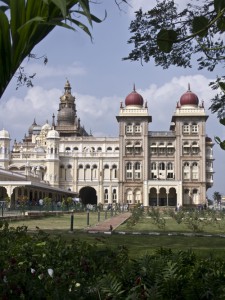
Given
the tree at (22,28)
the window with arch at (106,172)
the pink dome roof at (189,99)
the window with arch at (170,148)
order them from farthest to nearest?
the window with arch at (106,172), the pink dome roof at (189,99), the window with arch at (170,148), the tree at (22,28)

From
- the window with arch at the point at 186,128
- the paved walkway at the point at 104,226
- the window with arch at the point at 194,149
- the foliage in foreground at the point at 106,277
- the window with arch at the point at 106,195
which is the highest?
the window with arch at the point at 186,128

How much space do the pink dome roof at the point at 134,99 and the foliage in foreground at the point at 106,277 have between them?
55.1 metres

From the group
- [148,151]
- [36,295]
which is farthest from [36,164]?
[36,295]

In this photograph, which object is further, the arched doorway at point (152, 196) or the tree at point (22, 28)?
the arched doorway at point (152, 196)

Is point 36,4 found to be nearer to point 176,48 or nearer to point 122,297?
point 122,297

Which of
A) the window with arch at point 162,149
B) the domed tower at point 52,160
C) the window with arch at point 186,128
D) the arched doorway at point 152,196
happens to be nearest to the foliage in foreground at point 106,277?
the arched doorway at point 152,196

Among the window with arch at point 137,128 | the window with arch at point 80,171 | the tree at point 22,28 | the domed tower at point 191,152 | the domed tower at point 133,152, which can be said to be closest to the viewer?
the tree at point 22,28

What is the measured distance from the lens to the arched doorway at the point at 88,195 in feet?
211

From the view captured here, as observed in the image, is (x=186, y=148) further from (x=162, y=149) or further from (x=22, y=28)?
(x=22, y=28)

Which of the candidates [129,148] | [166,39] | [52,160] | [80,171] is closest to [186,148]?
[129,148]

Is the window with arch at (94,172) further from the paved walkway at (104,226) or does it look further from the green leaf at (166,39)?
the green leaf at (166,39)

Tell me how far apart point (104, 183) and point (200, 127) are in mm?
13875

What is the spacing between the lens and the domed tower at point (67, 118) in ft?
228

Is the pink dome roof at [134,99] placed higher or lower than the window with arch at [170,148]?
higher
